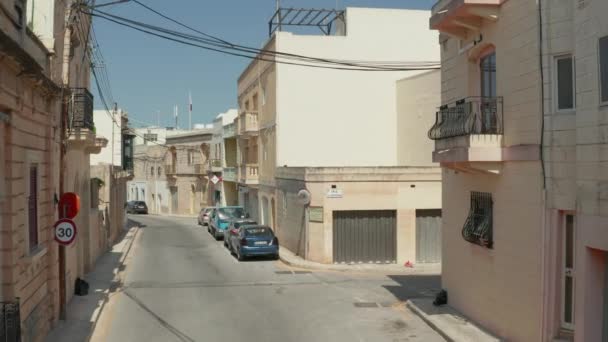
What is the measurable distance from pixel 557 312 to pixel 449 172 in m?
5.18

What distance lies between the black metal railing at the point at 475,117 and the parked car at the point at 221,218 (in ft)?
67.7

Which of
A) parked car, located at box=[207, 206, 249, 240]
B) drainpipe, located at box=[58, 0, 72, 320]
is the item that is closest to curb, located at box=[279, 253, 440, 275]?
parked car, located at box=[207, 206, 249, 240]

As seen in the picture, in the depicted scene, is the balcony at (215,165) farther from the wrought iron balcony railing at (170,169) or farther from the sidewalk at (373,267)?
the sidewalk at (373,267)

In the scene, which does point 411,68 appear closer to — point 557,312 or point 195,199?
point 557,312

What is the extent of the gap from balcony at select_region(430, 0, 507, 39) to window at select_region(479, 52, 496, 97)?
2.15ft

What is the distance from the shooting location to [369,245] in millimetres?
23375

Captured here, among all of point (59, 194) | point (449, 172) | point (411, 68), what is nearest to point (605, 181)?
Result: point (449, 172)

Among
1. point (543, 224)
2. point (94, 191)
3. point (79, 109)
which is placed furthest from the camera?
point (94, 191)

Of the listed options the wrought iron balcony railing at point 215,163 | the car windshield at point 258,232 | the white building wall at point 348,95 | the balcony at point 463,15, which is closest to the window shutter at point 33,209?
the balcony at point 463,15

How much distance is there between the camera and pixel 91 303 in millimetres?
15523

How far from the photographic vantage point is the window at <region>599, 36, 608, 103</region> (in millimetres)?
8773

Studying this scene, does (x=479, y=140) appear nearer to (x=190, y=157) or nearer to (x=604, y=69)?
(x=604, y=69)

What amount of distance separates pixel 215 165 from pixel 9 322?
1671 inches

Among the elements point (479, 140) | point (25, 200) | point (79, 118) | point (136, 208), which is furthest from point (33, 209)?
point (136, 208)
